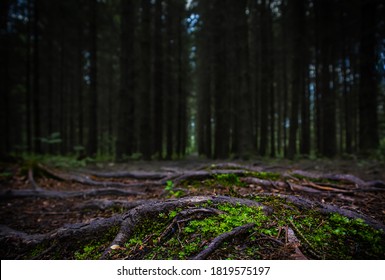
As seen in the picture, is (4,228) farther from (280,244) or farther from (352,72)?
(352,72)

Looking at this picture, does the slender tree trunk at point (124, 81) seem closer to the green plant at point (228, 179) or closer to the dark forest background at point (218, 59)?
the dark forest background at point (218, 59)

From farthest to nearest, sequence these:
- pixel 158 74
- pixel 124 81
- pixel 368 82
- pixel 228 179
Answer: pixel 158 74, pixel 124 81, pixel 368 82, pixel 228 179

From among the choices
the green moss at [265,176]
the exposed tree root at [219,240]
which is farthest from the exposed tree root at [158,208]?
the green moss at [265,176]

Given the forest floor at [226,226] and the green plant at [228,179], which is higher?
the green plant at [228,179]

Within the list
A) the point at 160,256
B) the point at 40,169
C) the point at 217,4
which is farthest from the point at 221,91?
the point at 160,256

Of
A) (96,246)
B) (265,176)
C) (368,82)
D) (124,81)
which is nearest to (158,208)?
(96,246)

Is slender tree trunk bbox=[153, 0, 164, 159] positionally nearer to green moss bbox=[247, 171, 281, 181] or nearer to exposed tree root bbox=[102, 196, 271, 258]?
green moss bbox=[247, 171, 281, 181]

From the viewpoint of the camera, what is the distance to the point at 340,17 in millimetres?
12070

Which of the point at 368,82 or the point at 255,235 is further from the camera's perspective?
the point at 368,82

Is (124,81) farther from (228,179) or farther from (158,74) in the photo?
(228,179)

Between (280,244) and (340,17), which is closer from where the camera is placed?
(280,244)

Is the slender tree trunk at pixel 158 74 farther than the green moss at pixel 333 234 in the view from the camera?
Yes

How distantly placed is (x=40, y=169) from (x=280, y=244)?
238 inches
